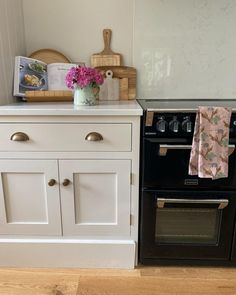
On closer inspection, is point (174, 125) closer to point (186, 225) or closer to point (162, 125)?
point (162, 125)

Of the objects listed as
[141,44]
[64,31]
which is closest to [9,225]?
[64,31]

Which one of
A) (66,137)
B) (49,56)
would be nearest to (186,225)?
(66,137)

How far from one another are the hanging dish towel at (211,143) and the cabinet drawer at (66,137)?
34cm

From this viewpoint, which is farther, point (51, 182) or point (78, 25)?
point (78, 25)

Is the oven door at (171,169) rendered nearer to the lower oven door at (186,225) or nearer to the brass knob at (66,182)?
the lower oven door at (186,225)

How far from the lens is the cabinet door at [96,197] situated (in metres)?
1.32

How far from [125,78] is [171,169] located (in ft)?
2.54

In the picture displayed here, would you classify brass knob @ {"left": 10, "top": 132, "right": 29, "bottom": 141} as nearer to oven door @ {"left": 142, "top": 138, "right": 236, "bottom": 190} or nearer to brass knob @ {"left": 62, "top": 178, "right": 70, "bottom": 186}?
brass knob @ {"left": 62, "top": 178, "right": 70, "bottom": 186}

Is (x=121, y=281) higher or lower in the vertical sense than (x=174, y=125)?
lower

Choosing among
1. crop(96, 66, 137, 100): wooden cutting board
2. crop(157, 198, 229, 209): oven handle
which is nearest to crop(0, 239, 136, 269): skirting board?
crop(157, 198, 229, 209): oven handle

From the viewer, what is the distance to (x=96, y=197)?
4.49 ft

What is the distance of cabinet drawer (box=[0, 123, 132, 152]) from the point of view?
1.26 meters

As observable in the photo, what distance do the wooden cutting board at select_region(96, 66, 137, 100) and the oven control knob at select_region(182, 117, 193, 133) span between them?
0.64 metres

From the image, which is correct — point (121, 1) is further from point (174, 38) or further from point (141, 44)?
point (174, 38)
